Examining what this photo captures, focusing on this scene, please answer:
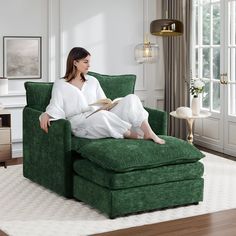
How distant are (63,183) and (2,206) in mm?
543

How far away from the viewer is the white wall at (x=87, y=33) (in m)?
7.04

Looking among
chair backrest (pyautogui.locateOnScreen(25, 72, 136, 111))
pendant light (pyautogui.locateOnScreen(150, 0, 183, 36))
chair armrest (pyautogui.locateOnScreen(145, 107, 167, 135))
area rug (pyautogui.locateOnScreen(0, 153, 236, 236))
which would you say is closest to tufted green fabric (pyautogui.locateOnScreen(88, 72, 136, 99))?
chair backrest (pyautogui.locateOnScreen(25, 72, 136, 111))

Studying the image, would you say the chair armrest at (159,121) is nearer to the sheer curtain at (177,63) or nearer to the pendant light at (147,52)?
the pendant light at (147,52)

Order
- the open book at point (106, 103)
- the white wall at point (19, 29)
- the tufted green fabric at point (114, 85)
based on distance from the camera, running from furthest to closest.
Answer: the white wall at point (19, 29) < the tufted green fabric at point (114, 85) < the open book at point (106, 103)

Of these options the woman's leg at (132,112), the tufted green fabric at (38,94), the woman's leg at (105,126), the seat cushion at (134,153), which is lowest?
the seat cushion at (134,153)

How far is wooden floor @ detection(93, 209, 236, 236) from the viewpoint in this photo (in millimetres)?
4188

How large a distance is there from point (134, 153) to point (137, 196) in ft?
1.09

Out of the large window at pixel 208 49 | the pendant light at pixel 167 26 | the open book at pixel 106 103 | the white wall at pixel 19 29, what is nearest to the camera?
the open book at pixel 106 103

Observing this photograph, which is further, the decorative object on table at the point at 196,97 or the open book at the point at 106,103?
the decorative object on table at the point at 196,97

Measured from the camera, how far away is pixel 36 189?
543cm

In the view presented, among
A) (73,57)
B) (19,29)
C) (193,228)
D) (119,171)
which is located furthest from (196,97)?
(193,228)

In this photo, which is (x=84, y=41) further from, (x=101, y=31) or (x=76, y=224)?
(x=76, y=224)

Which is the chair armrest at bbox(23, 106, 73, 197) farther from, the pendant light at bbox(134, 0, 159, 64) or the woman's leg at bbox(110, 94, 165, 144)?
the pendant light at bbox(134, 0, 159, 64)

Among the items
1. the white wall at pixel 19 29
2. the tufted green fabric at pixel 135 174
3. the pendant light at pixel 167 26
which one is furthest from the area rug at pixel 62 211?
the pendant light at pixel 167 26
